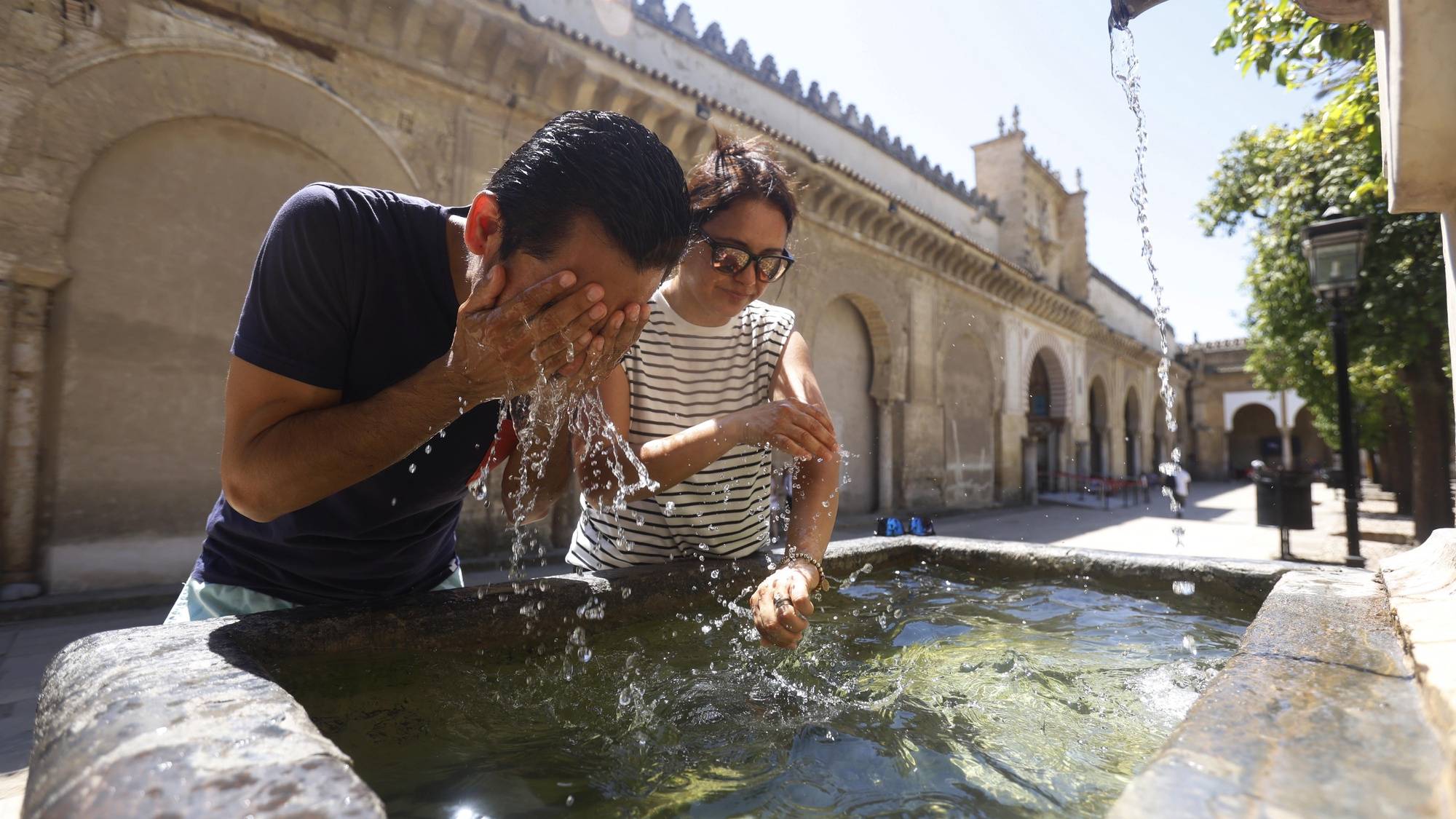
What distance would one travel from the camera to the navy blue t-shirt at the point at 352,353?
118 centimetres

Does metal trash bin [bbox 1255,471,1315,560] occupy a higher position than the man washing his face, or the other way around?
the man washing his face

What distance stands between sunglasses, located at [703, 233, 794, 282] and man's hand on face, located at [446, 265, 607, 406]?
69cm

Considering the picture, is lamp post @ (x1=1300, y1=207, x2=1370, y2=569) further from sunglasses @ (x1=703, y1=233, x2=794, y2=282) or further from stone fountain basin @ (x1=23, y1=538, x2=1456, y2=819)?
sunglasses @ (x1=703, y1=233, x2=794, y2=282)

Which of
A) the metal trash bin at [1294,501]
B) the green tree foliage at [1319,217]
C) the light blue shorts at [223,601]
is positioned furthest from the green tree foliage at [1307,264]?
the light blue shorts at [223,601]

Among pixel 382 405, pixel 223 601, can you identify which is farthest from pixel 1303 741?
pixel 223 601

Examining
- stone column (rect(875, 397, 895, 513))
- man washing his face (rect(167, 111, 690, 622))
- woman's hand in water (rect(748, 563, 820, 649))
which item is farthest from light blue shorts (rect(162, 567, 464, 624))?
stone column (rect(875, 397, 895, 513))

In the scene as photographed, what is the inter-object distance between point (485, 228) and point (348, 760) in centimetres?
84

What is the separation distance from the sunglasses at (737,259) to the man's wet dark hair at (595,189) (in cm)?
50

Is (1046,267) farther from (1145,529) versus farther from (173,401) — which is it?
(173,401)

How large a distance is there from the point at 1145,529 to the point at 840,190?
7147 mm

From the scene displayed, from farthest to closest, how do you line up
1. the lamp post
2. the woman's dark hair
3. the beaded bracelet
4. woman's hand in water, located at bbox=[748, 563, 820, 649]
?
1. the lamp post
2. the woman's dark hair
3. the beaded bracelet
4. woman's hand in water, located at bbox=[748, 563, 820, 649]

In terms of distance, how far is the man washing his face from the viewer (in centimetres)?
113

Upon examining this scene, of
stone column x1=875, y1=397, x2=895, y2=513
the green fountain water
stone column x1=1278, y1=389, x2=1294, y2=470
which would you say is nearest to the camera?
the green fountain water

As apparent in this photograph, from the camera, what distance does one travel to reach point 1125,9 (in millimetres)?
2008
